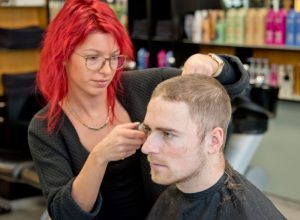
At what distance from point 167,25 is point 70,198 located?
345cm

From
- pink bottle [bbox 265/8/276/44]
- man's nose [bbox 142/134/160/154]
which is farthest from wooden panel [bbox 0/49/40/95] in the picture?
Result: man's nose [bbox 142/134/160/154]

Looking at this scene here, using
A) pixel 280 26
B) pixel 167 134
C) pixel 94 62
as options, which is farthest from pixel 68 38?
pixel 280 26

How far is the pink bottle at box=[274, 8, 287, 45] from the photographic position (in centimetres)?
401

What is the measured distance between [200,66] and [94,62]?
1.12ft

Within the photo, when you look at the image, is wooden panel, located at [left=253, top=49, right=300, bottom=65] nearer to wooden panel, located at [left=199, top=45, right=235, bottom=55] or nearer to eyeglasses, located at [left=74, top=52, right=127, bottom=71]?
wooden panel, located at [left=199, top=45, right=235, bottom=55]

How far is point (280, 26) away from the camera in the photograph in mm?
4008

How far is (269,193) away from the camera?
439 cm

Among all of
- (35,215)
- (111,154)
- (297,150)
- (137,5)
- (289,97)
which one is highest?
(137,5)

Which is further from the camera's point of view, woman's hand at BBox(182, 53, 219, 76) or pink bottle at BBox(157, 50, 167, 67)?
pink bottle at BBox(157, 50, 167, 67)

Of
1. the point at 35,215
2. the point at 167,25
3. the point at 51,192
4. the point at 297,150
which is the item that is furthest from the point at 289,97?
the point at 51,192

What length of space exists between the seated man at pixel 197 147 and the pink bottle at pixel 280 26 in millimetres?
2848

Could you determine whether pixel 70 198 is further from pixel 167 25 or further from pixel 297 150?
pixel 167 25

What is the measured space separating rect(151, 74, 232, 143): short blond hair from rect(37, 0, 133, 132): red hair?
42cm

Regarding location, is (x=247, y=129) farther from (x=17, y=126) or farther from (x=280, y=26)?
(x=17, y=126)
